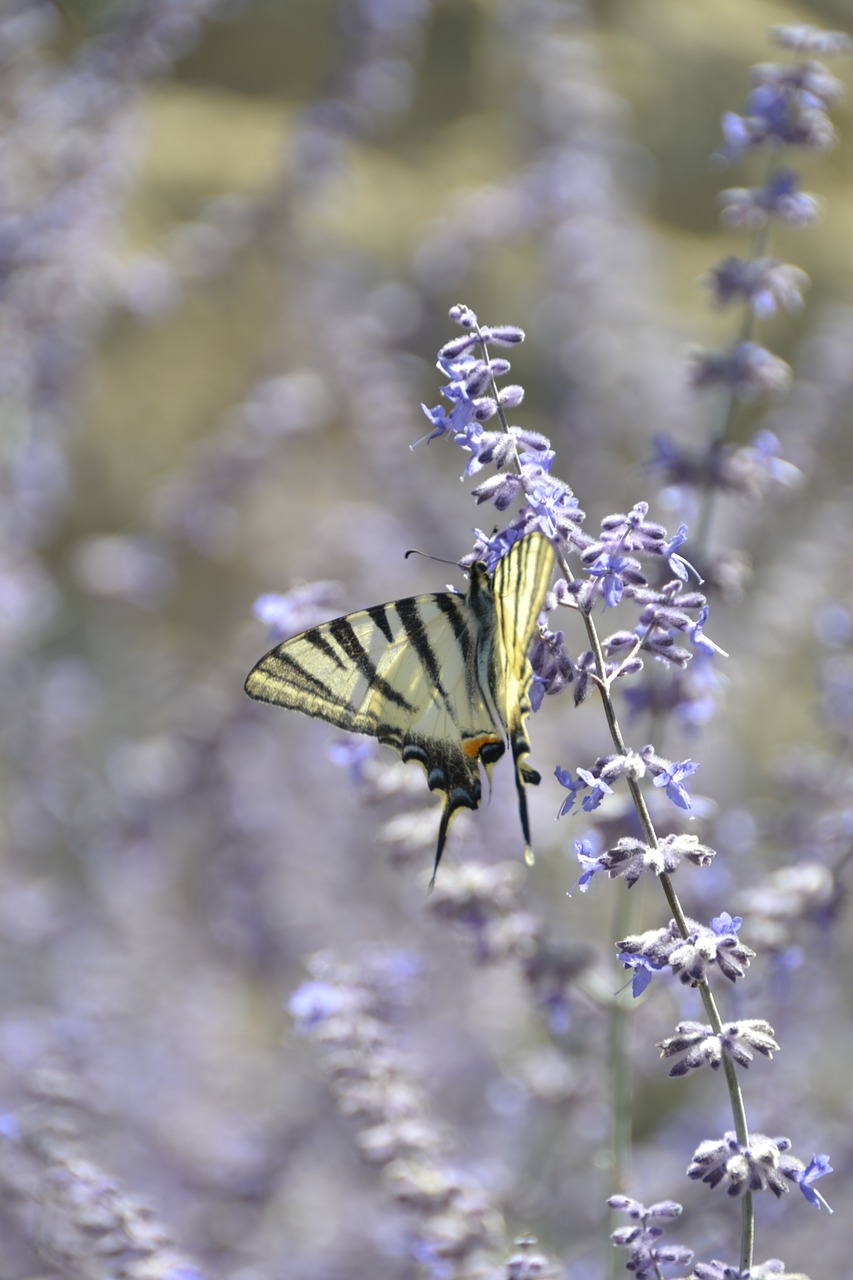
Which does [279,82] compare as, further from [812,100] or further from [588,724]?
[812,100]

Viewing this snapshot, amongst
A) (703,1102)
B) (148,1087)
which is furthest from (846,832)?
(148,1087)

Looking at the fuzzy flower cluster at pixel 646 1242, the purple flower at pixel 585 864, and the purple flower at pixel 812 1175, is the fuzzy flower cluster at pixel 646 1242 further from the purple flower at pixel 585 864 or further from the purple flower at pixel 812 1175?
the purple flower at pixel 585 864

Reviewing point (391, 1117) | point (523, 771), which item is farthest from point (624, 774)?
point (391, 1117)

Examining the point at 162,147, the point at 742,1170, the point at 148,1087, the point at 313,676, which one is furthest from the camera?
the point at 162,147

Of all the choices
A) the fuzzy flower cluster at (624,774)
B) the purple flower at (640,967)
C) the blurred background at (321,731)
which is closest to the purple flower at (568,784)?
the fuzzy flower cluster at (624,774)

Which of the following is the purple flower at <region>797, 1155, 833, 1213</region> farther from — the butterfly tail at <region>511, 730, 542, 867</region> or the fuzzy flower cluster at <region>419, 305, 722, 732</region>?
the fuzzy flower cluster at <region>419, 305, 722, 732</region>

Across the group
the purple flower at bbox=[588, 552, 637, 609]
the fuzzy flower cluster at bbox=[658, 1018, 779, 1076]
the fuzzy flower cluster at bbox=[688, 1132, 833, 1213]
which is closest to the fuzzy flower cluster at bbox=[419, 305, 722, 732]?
the purple flower at bbox=[588, 552, 637, 609]
